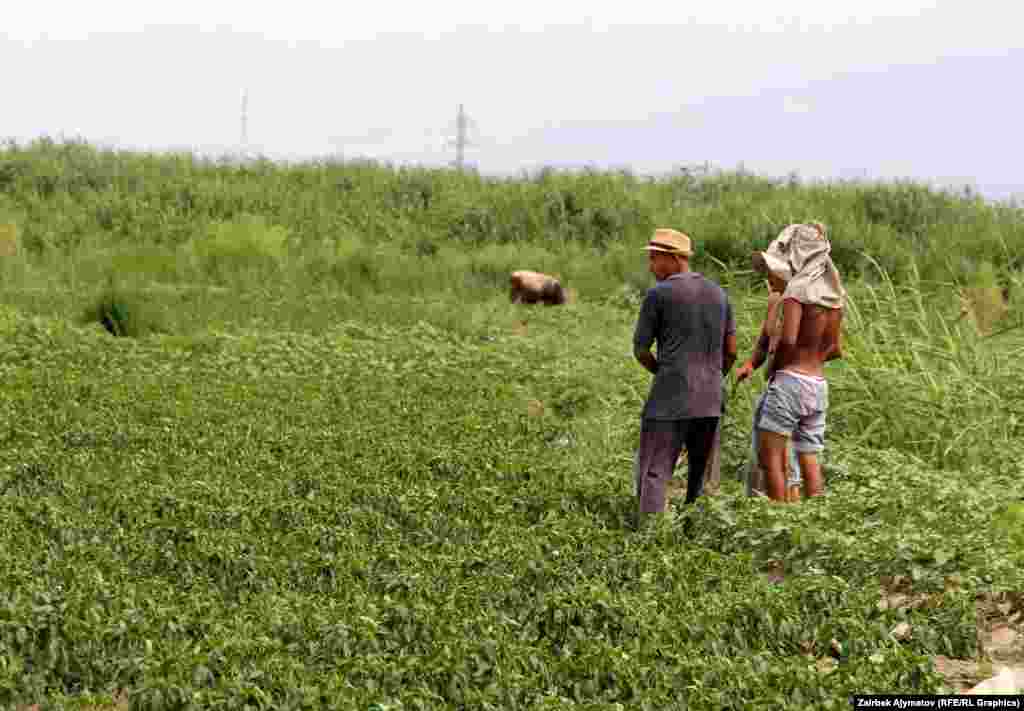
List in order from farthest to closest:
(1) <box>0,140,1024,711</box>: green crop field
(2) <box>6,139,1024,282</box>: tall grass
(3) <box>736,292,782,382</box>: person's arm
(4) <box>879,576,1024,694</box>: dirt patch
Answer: (2) <box>6,139,1024,282</box>: tall grass, (3) <box>736,292,782,382</box>: person's arm, (4) <box>879,576,1024,694</box>: dirt patch, (1) <box>0,140,1024,711</box>: green crop field

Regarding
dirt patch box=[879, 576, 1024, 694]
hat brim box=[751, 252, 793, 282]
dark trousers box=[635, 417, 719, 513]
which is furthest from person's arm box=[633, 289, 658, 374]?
dirt patch box=[879, 576, 1024, 694]

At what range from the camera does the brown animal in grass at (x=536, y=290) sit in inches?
955

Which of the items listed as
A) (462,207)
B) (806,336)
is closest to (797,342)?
(806,336)

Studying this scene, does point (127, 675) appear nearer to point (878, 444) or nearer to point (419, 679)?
point (419, 679)

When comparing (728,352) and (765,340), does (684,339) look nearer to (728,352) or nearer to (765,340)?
(728,352)

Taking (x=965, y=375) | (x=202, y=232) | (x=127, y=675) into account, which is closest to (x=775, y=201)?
(x=202, y=232)

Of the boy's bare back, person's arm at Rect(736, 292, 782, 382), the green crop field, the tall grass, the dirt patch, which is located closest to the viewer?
the green crop field

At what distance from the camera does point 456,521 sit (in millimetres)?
8312

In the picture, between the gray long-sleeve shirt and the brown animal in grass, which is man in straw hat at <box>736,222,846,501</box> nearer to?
the gray long-sleeve shirt

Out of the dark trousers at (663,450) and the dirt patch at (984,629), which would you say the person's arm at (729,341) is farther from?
the dirt patch at (984,629)

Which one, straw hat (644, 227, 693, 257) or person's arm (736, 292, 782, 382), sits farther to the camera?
person's arm (736, 292, 782, 382)

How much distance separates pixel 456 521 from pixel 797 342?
7.45ft

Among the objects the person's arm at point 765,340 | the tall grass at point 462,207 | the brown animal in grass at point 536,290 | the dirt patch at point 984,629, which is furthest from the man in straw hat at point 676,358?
the tall grass at point 462,207

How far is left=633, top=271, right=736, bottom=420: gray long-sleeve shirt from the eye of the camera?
8250 mm
